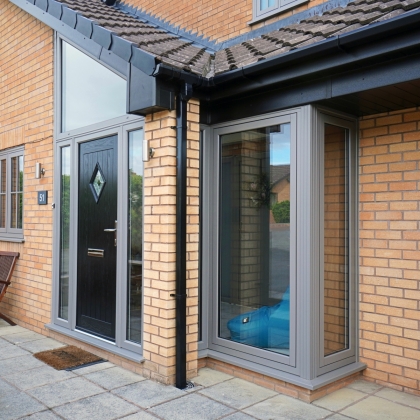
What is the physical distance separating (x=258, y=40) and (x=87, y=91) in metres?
2.03

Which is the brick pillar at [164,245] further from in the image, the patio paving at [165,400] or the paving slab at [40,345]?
the paving slab at [40,345]

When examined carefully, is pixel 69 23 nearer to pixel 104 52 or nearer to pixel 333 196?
pixel 104 52

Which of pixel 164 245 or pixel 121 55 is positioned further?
pixel 121 55

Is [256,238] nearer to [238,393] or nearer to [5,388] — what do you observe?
[238,393]

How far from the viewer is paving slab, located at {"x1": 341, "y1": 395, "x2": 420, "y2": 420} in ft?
11.5

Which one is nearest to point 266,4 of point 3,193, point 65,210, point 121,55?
point 121,55

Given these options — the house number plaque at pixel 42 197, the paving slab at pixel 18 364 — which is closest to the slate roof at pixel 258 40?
the house number plaque at pixel 42 197

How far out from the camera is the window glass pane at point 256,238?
4.12m

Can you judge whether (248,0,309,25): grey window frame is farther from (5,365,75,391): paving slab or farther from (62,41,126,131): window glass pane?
(5,365,75,391): paving slab

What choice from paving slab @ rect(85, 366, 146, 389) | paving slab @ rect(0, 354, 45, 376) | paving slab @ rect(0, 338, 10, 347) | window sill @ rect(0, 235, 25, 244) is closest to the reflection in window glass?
window sill @ rect(0, 235, 25, 244)

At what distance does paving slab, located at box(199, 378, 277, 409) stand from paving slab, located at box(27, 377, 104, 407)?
3.15 feet

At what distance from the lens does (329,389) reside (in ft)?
12.9

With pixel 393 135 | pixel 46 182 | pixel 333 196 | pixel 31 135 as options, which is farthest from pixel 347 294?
pixel 31 135

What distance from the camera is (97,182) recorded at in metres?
5.17
